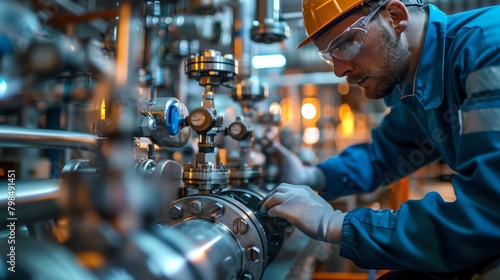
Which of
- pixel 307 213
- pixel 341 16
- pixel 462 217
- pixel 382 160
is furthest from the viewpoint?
pixel 382 160

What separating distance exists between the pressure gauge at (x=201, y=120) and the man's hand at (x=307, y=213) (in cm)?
19

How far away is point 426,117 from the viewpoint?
3.21 feet

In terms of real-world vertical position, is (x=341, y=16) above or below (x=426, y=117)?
above

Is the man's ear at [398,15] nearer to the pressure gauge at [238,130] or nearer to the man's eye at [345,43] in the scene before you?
the man's eye at [345,43]

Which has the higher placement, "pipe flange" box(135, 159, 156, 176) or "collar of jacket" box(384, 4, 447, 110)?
"collar of jacket" box(384, 4, 447, 110)

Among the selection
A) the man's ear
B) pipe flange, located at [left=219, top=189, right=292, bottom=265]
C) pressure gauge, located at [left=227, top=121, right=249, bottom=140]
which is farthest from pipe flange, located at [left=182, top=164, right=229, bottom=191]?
the man's ear

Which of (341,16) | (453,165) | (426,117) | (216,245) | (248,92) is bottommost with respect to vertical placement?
(216,245)

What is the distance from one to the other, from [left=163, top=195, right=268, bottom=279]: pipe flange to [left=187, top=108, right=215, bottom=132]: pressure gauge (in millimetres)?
141

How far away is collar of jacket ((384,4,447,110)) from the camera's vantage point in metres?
0.88

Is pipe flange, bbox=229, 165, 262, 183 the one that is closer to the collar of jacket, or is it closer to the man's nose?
the man's nose

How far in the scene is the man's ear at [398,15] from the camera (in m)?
0.91

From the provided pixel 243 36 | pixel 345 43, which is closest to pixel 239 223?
pixel 345 43

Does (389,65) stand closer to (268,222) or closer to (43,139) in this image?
(268,222)

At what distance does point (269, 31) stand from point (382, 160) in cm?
55
